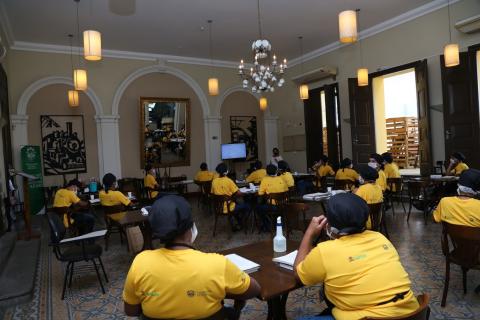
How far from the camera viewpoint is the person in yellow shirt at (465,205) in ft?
9.68

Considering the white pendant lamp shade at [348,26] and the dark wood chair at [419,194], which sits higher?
the white pendant lamp shade at [348,26]

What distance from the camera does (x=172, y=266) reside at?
1.56m

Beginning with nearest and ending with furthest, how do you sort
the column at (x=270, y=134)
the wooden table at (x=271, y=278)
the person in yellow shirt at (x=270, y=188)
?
1. the wooden table at (x=271, y=278)
2. the person in yellow shirt at (x=270, y=188)
3. the column at (x=270, y=134)

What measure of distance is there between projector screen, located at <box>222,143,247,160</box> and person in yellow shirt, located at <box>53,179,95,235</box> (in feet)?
20.2

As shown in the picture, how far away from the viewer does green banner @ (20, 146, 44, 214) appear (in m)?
8.59

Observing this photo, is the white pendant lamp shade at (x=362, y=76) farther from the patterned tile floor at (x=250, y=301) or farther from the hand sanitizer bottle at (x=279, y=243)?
the hand sanitizer bottle at (x=279, y=243)

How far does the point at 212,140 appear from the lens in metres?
11.7

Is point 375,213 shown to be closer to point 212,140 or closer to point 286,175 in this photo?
point 286,175

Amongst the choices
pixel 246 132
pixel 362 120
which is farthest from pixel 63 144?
pixel 362 120

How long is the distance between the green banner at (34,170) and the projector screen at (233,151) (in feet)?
17.3

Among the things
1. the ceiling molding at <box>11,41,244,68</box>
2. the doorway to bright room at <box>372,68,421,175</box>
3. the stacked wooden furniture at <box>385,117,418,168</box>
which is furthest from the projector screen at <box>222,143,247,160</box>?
the stacked wooden furniture at <box>385,117,418,168</box>

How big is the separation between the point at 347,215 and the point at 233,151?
9995 mm

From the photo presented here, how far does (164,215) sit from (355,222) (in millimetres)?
909

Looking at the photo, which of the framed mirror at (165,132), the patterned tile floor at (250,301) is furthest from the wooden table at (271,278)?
the framed mirror at (165,132)
